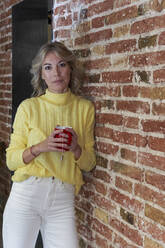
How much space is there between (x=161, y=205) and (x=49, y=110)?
87 centimetres

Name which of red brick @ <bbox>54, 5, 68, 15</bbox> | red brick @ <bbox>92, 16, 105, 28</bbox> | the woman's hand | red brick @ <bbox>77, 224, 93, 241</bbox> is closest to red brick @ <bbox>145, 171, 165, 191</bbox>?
the woman's hand

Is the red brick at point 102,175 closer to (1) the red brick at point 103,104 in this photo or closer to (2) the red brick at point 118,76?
(1) the red brick at point 103,104

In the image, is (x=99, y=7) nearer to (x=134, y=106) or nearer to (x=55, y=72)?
(x=55, y=72)

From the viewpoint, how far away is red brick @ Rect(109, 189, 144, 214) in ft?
5.84

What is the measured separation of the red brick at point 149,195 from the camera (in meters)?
1.60

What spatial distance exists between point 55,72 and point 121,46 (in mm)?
444

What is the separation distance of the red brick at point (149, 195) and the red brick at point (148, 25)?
0.76m

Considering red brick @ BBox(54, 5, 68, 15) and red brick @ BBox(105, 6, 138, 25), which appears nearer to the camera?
red brick @ BBox(105, 6, 138, 25)

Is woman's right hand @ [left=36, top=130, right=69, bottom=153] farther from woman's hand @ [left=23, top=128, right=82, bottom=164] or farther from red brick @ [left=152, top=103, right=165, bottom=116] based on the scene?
red brick @ [left=152, top=103, right=165, bottom=116]

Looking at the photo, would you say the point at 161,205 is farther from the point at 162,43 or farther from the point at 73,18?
the point at 73,18

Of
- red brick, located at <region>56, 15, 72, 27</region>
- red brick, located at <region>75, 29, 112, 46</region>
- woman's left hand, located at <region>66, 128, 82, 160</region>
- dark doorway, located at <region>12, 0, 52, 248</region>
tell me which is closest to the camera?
woman's left hand, located at <region>66, 128, 82, 160</region>

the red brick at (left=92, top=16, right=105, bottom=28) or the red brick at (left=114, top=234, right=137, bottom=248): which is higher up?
the red brick at (left=92, top=16, right=105, bottom=28)

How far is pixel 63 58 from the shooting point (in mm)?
2131

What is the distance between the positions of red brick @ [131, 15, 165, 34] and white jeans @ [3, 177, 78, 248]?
96 centimetres
